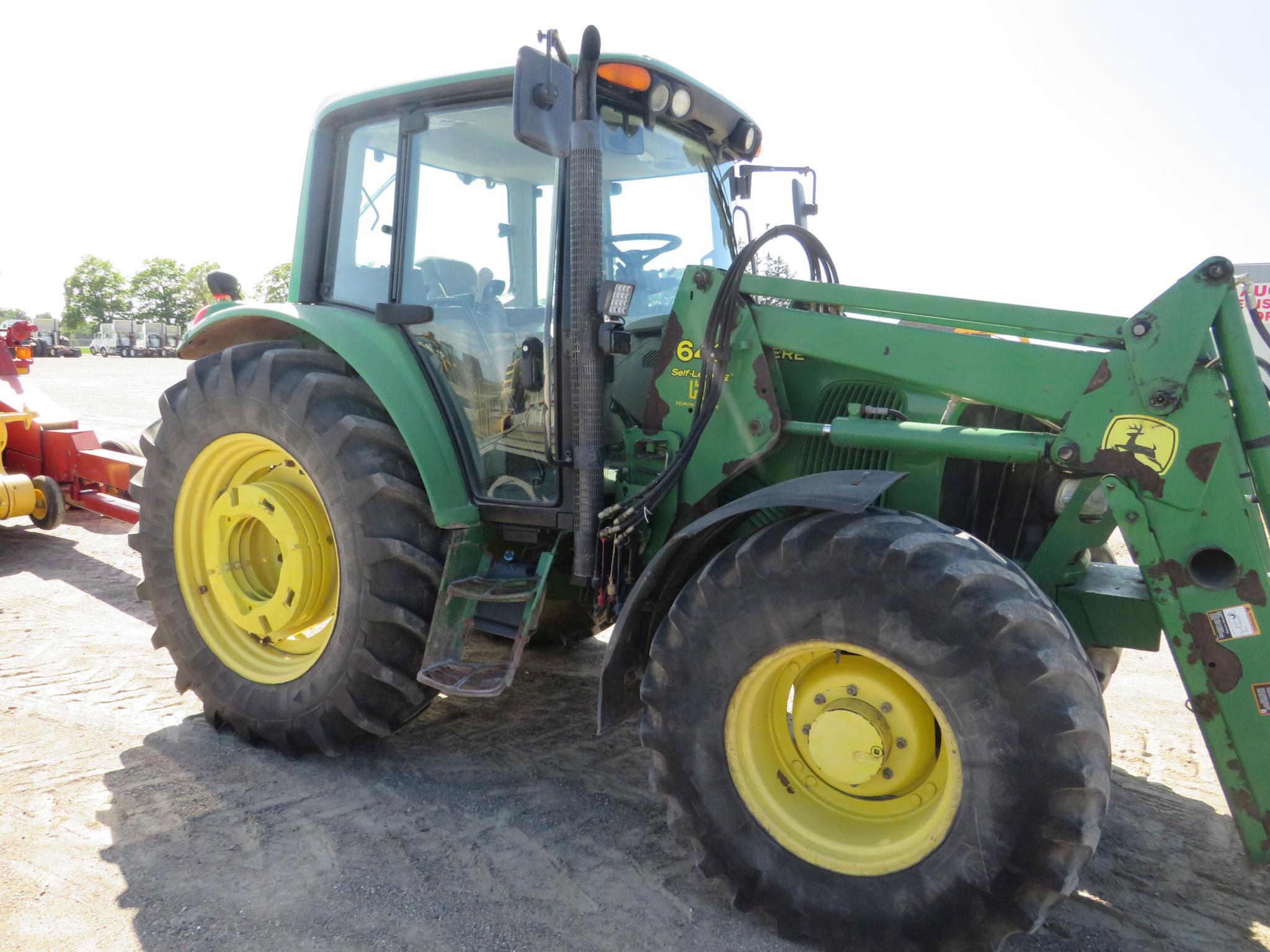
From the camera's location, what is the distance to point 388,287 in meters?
3.45

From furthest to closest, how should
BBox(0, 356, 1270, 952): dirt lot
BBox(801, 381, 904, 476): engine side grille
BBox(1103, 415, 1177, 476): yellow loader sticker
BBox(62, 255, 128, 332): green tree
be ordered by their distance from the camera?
BBox(62, 255, 128, 332): green tree
BBox(801, 381, 904, 476): engine side grille
BBox(0, 356, 1270, 952): dirt lot
BBox(1103, 415, 1177, 476): yellow loader sticker

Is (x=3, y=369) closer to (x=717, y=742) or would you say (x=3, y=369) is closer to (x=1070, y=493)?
(x=717, y=742)

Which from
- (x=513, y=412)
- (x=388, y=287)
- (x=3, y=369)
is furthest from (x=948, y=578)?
(x=3, y=369)

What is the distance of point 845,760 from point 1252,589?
1.06 metres

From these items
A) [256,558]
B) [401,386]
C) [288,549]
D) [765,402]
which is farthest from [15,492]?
[765,402]

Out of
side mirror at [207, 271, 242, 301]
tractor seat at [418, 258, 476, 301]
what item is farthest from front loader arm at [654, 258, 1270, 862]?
side mirror at [207, 271, 242, 301]

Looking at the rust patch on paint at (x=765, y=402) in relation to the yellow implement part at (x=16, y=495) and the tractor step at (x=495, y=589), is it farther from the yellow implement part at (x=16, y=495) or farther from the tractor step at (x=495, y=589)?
the yellow implement part at (x=16, y=495)

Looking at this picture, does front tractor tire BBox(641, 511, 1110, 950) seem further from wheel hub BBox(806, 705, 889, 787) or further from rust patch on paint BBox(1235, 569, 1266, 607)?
rust patch on paint BBox(1235, 569, 1266, 607)

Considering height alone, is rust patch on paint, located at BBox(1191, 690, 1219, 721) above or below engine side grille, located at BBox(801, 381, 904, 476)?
below

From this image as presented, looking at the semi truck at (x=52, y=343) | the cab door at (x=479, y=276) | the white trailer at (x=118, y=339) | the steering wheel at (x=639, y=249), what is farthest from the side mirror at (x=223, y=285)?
the white trailer at (x=118, y=339)

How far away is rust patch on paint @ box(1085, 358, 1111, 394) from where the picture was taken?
2.38 meters

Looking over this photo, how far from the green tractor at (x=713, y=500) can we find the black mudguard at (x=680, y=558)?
14mm

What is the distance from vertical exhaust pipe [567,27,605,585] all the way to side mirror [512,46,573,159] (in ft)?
0.23

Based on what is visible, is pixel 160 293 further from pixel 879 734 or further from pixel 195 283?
pixel 879 734
